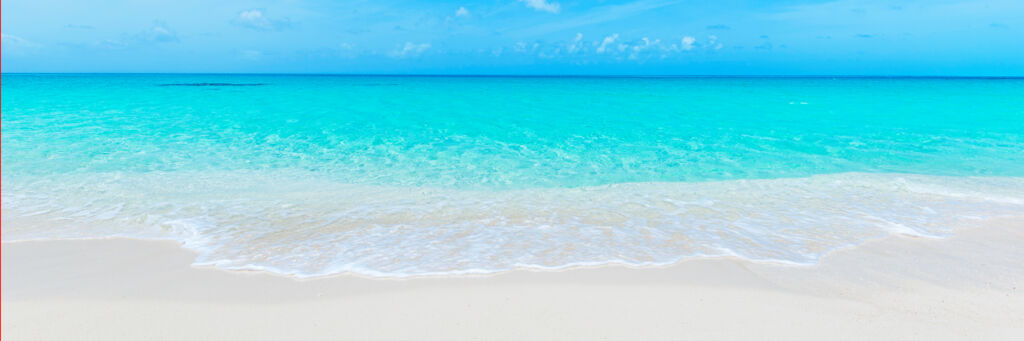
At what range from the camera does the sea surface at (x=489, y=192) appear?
550cm

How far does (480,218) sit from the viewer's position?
661cm

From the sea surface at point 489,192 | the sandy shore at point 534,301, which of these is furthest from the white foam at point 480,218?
the sandy shore at point 534,301

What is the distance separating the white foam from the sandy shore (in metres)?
0.37

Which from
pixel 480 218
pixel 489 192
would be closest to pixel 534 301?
pixel 480 218

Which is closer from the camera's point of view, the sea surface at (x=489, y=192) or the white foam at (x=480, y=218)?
the white foam at (x=480, y=218)

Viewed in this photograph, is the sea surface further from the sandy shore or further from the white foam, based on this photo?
the sandy shore

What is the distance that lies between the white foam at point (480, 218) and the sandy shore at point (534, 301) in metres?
0.37

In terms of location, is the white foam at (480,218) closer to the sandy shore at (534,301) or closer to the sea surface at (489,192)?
the sea surface at (489,192)

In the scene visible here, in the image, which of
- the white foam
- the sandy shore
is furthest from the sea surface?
the sandy shore

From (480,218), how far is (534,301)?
2575mm

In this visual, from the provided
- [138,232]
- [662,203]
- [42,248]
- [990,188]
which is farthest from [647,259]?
[990,188]

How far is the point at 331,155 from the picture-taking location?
11984 mm

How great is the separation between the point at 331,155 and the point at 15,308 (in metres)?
8.17

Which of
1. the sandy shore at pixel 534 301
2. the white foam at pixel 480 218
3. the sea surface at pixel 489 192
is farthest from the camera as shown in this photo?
the sea surface at pixel 489 192
